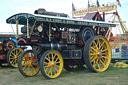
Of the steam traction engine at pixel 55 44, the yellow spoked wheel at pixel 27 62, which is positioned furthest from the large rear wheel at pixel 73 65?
the yellow spoked wheel at pixel 27 62

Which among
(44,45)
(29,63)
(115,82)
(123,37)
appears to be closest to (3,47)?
(29,63)

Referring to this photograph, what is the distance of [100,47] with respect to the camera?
9.90 m

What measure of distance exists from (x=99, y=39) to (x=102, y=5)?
18960 millimetres

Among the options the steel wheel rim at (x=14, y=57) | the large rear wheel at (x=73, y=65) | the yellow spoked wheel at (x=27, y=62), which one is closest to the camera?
the yellow spoked wheel at (x=27, y=62)

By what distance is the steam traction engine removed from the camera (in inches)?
317

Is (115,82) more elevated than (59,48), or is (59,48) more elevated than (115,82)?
(59,48)

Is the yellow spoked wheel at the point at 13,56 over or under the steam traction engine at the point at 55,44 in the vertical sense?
under

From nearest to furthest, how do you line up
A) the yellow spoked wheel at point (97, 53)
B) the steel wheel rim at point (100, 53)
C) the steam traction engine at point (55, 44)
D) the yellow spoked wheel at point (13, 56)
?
the steam traction engine at point (55, 44), the yellow spoked wheel at point (97, 53), the steel wheel rim at point (100, 53), the yellow spoked wheel at point (13, 56)

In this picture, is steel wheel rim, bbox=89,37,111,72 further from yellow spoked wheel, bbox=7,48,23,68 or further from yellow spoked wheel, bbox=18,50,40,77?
yellow spoked wheel, bbox=7,48,23,68

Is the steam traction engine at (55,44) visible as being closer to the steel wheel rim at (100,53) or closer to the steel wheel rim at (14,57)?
the steel wheel rim at (100,53)

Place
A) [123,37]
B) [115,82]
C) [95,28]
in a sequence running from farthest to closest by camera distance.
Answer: [123,37]
[95,28]
[115,82]

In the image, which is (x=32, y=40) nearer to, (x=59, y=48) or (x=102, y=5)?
(x=59, y=48)

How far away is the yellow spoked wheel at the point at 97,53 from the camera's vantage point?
9.07m

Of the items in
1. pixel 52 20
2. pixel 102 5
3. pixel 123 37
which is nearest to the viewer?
pixel 52 20
